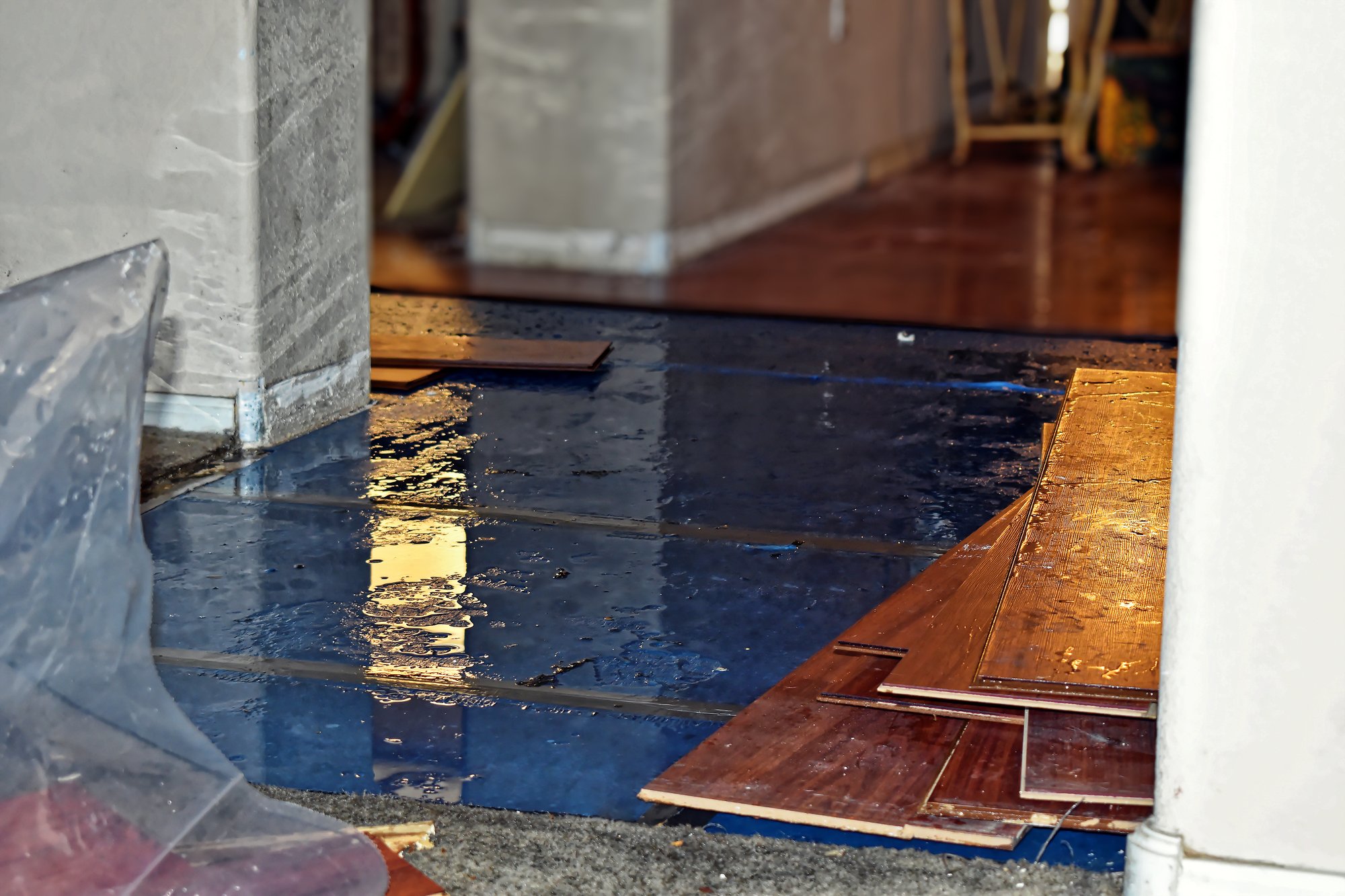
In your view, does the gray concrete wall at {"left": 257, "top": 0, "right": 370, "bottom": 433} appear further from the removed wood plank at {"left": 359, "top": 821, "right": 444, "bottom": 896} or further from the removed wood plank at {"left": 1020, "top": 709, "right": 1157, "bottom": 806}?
the removed wood plank at {"left": 1020, "top": 709, "right": 1157, "bottom": 806}

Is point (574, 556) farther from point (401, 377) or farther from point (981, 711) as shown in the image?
point (401, 377)

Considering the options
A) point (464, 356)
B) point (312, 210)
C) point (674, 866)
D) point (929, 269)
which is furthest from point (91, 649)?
point (929, 269)

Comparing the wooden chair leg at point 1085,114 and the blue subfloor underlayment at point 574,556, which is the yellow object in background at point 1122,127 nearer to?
the wooden chair leg at point 1085,114

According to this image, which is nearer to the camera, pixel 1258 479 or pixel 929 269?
pixel 1258 479

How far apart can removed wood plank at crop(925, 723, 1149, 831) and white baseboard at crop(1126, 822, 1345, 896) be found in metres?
0.07

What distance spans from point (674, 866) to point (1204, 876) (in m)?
0.60

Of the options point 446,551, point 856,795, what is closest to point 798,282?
point 446,551

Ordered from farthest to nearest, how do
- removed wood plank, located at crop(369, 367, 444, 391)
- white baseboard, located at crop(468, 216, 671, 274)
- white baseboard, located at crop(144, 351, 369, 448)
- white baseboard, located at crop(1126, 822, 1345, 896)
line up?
white baseboard, located at crop(468, 216, 671, 274) → removed wood plank, located at crop(369, 367, 444, 391) → white baseboard, located at crop(144, 351, 369, 448) → white baseboard, located at crop(1126, 822, 1345, 896)

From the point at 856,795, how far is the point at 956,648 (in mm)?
389

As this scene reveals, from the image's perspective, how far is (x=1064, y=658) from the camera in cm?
214

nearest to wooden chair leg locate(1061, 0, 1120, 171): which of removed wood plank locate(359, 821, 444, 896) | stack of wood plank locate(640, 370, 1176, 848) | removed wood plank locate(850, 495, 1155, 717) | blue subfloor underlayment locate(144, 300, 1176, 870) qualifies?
blue subfloor underlayment locate(144, 300, 1176, 870)

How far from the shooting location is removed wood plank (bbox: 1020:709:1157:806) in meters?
1.87

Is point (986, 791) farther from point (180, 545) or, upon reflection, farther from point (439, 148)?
point (439, 148)

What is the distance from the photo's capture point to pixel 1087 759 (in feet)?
6.44
